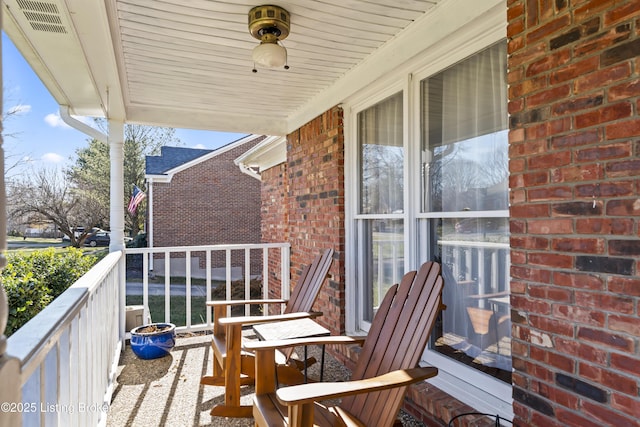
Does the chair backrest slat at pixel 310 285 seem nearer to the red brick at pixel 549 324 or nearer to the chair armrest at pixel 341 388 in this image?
the chair armrest at pixel 341 388

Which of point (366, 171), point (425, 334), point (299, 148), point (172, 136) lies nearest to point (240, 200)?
point (172, 136)

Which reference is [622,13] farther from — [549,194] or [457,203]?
[457,203]

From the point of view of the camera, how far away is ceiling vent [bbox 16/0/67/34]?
6.22 feet

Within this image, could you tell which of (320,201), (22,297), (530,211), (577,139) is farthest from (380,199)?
(22,297)

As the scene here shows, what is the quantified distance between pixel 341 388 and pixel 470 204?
1293mm

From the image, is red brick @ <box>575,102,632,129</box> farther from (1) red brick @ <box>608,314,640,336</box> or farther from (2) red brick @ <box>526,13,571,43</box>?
(1) red brick @ <box>608,314,640,336</box>

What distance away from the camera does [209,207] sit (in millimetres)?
14922

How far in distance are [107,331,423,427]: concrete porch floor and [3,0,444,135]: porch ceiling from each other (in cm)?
236

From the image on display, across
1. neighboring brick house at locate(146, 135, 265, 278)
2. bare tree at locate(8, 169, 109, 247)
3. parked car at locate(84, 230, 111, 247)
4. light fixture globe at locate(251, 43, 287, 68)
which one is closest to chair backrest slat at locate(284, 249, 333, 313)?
light fixture globe at locate(251, 43, 287, 68)

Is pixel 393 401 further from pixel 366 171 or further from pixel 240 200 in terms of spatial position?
pixel 240 200

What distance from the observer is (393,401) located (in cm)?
170

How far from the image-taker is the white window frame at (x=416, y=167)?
210 cm

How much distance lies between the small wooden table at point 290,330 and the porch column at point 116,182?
7.00 feet

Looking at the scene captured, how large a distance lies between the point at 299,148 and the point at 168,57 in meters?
1.80
